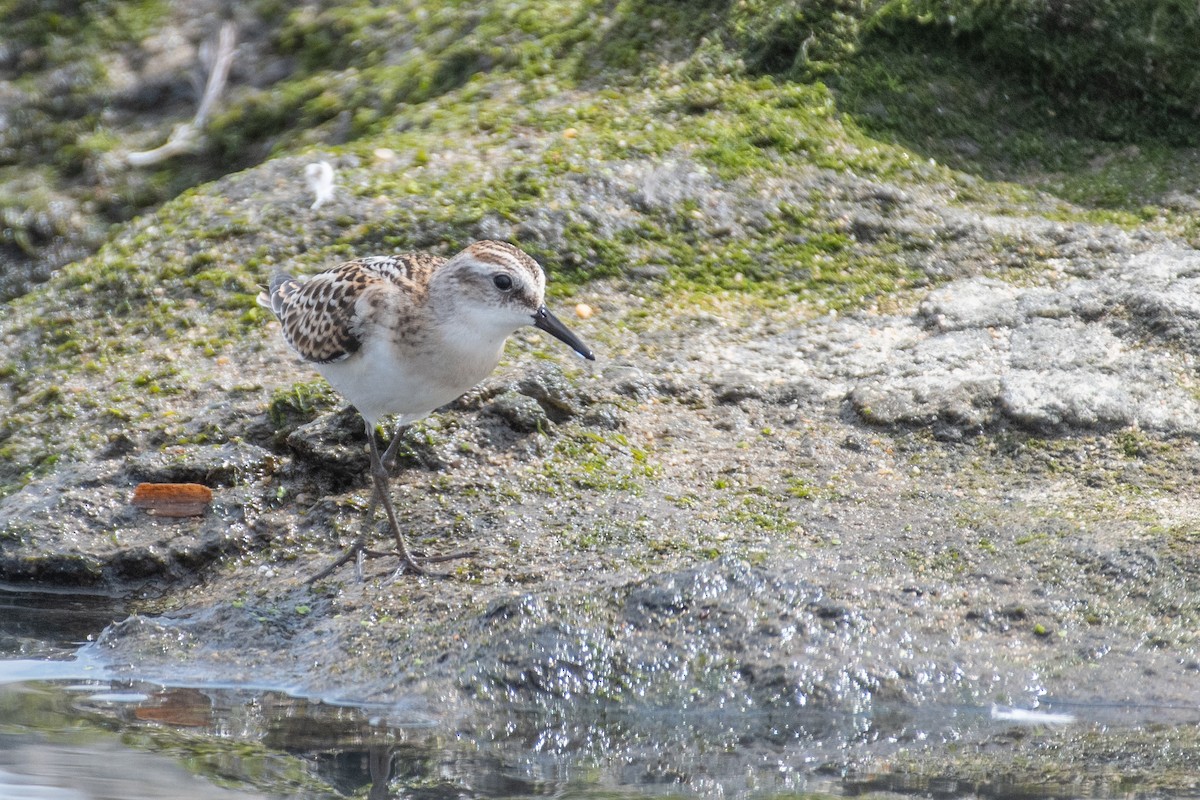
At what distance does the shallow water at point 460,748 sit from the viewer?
3961 millimetres

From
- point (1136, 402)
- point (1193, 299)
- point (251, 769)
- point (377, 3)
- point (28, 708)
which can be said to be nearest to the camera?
point (251, 769)

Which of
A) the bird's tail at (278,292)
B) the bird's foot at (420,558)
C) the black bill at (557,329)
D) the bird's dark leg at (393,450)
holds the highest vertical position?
the black bill at (557,329)

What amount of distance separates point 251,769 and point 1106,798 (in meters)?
2.42

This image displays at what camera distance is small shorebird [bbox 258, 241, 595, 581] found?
5445mm

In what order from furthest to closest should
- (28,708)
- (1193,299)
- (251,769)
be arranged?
(1193,299) → (28,708) → (251,769)

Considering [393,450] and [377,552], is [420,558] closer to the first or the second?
[377,552]

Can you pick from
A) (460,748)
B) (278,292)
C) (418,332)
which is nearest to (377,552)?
(418,332)

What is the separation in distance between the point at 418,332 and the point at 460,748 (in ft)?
6.13

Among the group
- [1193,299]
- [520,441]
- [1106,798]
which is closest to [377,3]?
[520,441]

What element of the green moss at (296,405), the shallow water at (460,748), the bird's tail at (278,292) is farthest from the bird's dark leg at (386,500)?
the bird's tail at (278,292)

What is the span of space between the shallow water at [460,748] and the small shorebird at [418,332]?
974 millimetres

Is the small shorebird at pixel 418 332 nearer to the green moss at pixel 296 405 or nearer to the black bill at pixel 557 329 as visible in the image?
the black bill at pixel 557 329

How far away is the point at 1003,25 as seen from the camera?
7820mm

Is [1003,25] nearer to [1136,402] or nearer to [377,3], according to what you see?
[1136,402]
